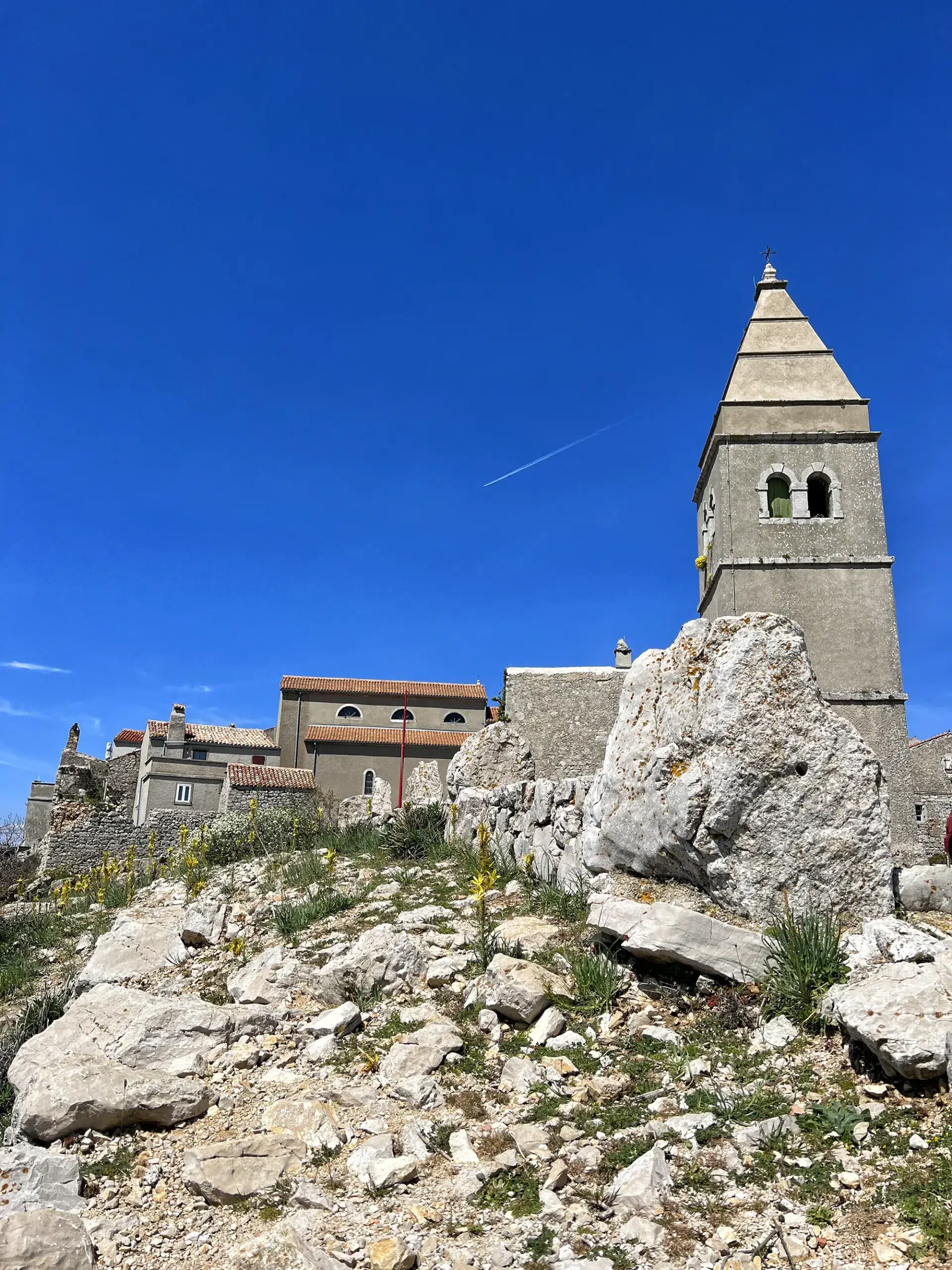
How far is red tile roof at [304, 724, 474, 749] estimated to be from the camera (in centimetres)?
3719

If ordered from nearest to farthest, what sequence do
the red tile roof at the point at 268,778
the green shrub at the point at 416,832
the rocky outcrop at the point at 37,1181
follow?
the rocky outcrop at the point at 37,1181 < the green shrub at the point at 416,832 < the red tile roof at the point at 268,778

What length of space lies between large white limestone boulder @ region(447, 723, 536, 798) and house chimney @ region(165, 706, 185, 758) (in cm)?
2551

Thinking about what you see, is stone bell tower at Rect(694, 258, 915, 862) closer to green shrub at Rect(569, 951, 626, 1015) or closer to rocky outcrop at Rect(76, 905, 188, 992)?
green shrub at Rect(569, 951, 626, 1015)

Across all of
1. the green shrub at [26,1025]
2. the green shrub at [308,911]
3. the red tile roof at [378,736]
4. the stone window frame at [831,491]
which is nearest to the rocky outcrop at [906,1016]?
the green shrub at [308,911]

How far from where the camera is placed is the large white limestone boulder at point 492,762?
14.9 m

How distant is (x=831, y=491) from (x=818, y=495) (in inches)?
14.9

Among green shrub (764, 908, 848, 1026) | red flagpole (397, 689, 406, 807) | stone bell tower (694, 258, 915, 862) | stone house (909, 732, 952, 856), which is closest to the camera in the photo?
green shrub (764, 908, 848, 1026)

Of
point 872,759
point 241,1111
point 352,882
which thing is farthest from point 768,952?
point 352,882

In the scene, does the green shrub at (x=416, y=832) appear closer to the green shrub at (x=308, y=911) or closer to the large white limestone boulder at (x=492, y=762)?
the large white limestone boulder at (x=492, y=762)

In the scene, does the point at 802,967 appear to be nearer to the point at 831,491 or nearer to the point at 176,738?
the point at 831,491

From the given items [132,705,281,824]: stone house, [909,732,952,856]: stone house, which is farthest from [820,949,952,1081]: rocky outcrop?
[132,705,281,824]: stone house

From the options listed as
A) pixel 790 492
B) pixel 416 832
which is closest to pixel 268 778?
pixel 416 832

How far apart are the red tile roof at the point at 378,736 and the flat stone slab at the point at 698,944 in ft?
98.5

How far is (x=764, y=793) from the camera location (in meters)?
6.90
